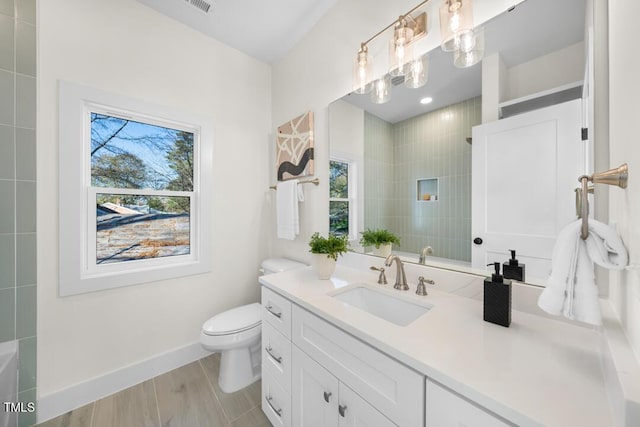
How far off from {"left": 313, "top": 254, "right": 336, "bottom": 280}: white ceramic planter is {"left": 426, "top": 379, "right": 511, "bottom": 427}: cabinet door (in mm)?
782

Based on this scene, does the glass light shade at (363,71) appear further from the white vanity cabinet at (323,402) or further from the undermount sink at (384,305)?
the white vanity cabinet at (323,402)

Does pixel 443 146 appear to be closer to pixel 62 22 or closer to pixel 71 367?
pixel 62 22

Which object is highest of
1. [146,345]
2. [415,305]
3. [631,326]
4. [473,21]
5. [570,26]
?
[473,21]

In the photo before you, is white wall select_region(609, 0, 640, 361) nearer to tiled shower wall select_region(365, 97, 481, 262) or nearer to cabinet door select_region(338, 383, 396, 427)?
tiled shower wall select_region(365, 97, 481, 262)

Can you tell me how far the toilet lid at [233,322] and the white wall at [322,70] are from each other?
1.88 feet

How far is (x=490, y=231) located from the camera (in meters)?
1.00

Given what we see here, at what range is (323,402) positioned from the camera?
922mm

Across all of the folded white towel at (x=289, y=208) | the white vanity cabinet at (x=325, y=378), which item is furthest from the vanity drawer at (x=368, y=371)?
the folded white towel at (x=289, y=208)

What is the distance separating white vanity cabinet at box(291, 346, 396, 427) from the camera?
767 mm

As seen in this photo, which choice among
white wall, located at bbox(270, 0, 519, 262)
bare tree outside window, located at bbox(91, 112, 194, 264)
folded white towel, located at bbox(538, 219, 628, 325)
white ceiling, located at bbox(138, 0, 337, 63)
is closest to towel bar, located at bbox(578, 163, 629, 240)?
folded white towel, located at bbox(538, 219, 628, 325)

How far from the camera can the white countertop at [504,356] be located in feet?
1.56

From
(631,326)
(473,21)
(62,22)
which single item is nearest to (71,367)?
(62,22)

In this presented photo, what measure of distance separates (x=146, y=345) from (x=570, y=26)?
2.79 m

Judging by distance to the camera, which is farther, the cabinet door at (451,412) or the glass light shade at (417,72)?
the glass light shade at (417,72)
